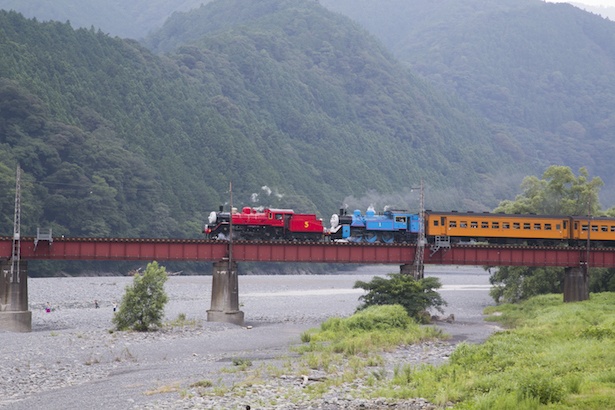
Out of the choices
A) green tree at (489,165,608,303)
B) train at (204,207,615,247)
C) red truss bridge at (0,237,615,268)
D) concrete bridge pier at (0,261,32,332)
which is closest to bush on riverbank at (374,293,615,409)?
red truss bridge at (0,237,615,268)

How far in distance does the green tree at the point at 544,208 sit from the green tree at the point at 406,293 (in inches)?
1039

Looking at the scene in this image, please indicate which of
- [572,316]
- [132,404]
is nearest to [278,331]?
[572,316]

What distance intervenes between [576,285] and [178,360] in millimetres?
42603

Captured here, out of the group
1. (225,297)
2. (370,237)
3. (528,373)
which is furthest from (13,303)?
(528,373)

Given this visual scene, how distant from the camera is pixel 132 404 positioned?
119 ft

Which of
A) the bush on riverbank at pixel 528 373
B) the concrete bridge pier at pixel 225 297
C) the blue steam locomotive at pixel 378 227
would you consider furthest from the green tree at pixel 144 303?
the bush on riverbank at pixel 528 373

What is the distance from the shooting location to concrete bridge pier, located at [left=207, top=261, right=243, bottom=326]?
70.0 metres

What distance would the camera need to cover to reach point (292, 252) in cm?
7475

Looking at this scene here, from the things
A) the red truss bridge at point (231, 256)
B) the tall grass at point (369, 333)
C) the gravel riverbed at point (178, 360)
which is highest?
the red truss bridge at point (231, 256)

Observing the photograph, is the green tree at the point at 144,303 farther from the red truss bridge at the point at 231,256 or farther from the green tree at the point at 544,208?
the green tree at the point at 544,208

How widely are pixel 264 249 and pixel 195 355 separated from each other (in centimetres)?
2282

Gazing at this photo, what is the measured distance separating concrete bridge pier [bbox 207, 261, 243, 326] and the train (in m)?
4.33

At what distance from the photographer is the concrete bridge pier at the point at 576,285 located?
7969 centimetres

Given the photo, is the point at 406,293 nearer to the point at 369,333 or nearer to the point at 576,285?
the point at 369,333
